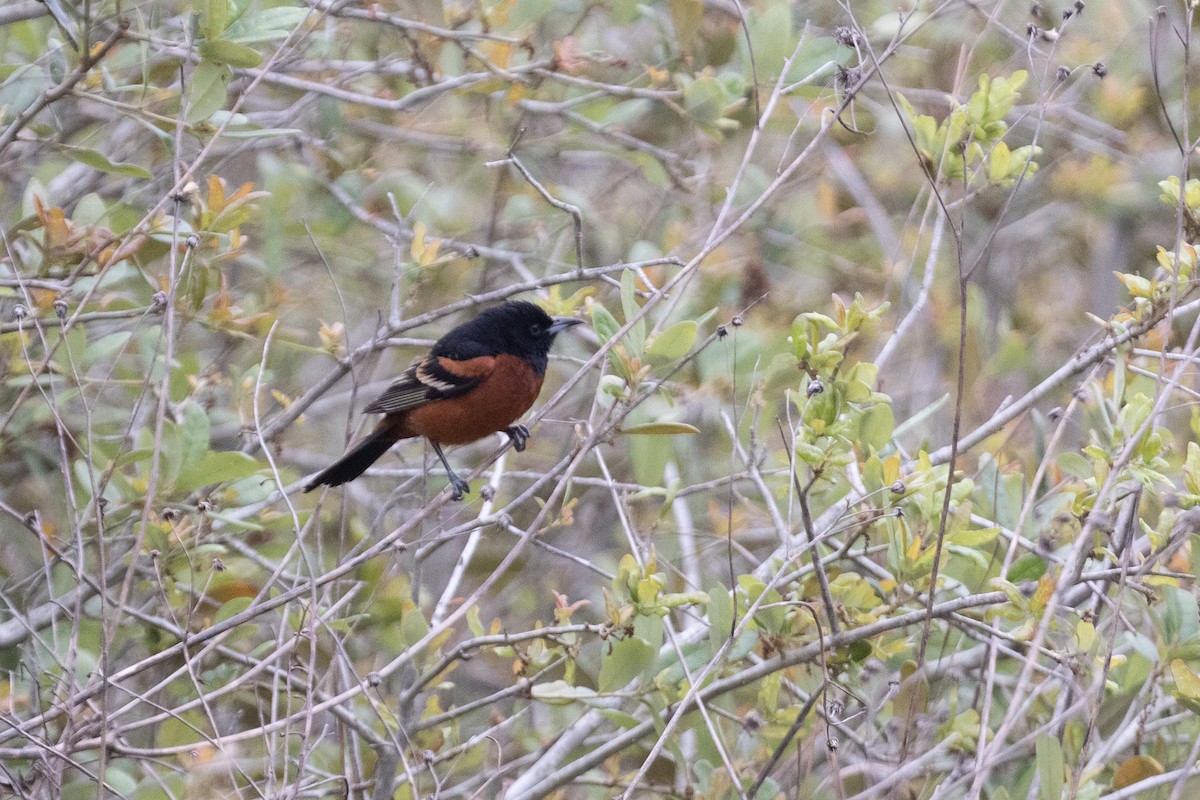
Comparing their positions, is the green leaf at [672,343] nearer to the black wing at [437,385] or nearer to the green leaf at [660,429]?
the green leaf at [660,429]

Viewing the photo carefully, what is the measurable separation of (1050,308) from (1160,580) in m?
4.69

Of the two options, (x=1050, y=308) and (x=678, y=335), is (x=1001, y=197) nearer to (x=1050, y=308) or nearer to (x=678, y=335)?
(x=1050, y=308)

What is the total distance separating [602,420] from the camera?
3336 mm

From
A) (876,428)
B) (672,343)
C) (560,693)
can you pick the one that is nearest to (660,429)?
(672,343)

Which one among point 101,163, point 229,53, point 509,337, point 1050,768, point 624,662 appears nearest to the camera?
point 1050,768

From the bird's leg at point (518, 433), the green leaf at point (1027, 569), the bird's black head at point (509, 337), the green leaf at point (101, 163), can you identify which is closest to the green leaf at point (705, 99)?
the bird's black head at point (509, 337)

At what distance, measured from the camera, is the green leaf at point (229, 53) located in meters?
3.42

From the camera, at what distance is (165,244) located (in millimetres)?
4223

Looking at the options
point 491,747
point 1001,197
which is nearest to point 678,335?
point 491,747

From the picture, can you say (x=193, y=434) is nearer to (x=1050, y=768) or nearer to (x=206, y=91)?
(x=206, y=91)

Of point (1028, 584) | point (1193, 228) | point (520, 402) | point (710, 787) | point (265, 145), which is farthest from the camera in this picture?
point (265, 145)

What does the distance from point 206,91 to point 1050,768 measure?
2.88m

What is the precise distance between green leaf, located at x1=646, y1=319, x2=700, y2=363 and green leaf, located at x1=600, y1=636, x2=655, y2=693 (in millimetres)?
760

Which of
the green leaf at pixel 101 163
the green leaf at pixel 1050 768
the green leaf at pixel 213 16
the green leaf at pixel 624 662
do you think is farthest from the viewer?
the green leaf at pixel 101 163
